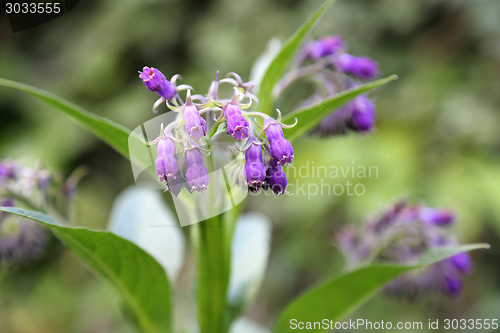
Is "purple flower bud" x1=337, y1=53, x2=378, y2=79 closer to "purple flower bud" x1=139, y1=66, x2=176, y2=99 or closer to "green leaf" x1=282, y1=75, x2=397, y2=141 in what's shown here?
"green leaf" x1=282, y1=75, x2=397, y2=141

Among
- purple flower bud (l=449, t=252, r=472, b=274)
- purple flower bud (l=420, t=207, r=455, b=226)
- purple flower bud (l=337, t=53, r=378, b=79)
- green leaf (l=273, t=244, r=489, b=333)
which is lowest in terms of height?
green leaf (l=273, t=244, r=489, b=333)

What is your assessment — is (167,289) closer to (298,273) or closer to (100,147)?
(298,273)

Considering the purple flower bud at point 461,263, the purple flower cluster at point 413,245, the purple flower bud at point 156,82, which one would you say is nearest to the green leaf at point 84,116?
the purple flower bud at point 156,82

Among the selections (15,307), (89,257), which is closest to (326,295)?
(89,257)

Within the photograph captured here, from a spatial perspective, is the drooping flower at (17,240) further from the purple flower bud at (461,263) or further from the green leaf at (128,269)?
the purple flower bud at (461,263)

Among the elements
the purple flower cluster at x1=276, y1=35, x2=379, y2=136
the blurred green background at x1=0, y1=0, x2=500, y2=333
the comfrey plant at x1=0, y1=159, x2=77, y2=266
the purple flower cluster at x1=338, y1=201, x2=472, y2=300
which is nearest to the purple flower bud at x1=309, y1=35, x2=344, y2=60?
the purple flower cluster at x1=276, y1=35, x2=379, y2=136
